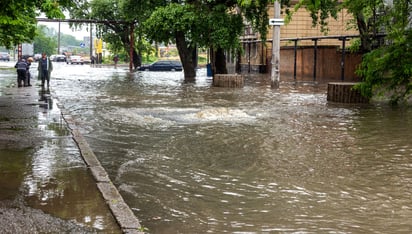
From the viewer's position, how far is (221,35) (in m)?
29.4

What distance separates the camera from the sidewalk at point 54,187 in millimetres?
5469

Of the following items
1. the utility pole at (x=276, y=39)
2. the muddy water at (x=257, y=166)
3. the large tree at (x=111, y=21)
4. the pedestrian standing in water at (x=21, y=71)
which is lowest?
the muddy water at (x=257, y=166)

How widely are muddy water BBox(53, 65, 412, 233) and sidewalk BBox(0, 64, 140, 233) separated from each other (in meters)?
0.37

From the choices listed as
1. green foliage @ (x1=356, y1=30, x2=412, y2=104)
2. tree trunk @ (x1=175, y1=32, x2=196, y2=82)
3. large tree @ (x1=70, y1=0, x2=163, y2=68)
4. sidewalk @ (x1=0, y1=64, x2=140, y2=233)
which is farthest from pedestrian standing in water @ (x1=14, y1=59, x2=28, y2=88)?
large tree @ (x1=70, y1=0, x2=163, y2=68)

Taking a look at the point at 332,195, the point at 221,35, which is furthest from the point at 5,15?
the point at 221,35

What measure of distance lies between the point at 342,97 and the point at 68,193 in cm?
1426

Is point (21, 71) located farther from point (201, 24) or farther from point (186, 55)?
point (186, 55)

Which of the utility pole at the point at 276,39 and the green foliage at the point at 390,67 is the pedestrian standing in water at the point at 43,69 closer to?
the utility pole at the point at 276,39

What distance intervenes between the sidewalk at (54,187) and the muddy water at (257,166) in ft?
1.23

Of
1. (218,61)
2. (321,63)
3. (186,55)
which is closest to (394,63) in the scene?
(218,61)

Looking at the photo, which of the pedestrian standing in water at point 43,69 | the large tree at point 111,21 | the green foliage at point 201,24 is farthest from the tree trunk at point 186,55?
the pedestrian standing in water at point 43,69

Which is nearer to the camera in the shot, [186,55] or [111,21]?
[186,55]

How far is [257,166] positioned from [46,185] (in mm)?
3364

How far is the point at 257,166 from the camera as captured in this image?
347 inches
